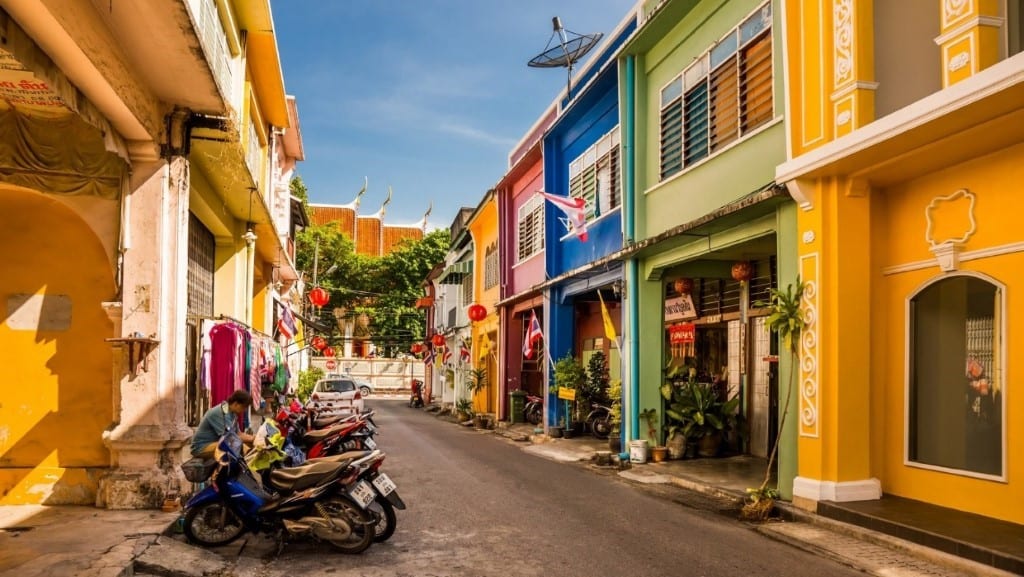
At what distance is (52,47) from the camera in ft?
21.6

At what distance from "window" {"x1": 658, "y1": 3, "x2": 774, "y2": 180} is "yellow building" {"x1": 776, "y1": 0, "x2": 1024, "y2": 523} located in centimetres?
126

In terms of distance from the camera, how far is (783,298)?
9648mm

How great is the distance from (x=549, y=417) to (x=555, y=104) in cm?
779

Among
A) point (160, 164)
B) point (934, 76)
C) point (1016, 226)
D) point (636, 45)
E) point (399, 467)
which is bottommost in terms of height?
point (399, 467)

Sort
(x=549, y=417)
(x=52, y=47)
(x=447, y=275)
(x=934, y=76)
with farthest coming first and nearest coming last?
(x=447, y=275)
(x=549, y=417)
(x=934, y=76)
(x=52, y=47)

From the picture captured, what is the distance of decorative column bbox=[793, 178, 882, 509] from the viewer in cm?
895

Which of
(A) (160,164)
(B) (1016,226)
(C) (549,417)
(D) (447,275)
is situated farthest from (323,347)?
(B) (1016,226)

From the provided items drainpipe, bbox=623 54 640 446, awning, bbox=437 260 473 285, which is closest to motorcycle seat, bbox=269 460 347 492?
drainpipe, bbox=623 54 640 446

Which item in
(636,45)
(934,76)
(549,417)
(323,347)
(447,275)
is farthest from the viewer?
(323,347)

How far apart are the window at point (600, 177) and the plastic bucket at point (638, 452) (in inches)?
185

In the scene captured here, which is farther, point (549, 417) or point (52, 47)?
point (549, 417)

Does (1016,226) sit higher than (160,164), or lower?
lower

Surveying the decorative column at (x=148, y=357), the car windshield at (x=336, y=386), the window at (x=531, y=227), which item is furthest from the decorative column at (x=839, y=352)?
the car windshield at (x=336, y=386)

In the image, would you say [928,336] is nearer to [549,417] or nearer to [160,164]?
[160,164]
